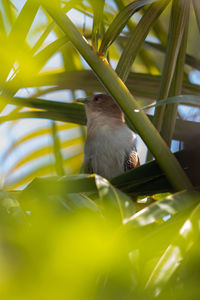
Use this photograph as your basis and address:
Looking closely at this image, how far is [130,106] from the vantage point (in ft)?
2.38

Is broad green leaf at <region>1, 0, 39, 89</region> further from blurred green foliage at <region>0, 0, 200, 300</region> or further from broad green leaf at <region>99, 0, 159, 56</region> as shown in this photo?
broad green leaf at <region>99, 0, 159, 56</region>

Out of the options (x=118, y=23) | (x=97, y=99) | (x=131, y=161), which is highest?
(x=118, y=23)

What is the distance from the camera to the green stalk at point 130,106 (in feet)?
2.24

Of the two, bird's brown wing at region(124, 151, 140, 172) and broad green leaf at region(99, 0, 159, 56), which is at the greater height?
broad green leaf at region(99, 0, 159, 56)

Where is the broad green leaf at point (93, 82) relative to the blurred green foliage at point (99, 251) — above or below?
above

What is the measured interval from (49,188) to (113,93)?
8.2 inches

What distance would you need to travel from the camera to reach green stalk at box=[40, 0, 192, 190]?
683mm

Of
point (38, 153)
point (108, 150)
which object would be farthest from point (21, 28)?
point (108, 150)

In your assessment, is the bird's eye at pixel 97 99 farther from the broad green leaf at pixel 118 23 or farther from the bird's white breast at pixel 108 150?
the broad green leaf at pixel 118 23

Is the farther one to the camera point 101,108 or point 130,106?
point 101,108

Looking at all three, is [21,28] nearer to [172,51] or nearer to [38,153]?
[172,51]

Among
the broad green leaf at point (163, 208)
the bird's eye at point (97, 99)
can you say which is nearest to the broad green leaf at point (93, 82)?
the bird's eye at point (97, 99)

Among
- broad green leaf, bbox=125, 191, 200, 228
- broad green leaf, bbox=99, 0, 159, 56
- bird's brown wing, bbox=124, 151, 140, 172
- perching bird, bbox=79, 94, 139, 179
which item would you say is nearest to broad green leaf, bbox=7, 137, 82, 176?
perching bird, bbox=79, 94, 139, 179

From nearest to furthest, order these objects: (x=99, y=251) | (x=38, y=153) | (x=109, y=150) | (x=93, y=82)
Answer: (x=99, y=251) → (x=93, y=82) → (x=38, y=153) → (x=109, y=150)
